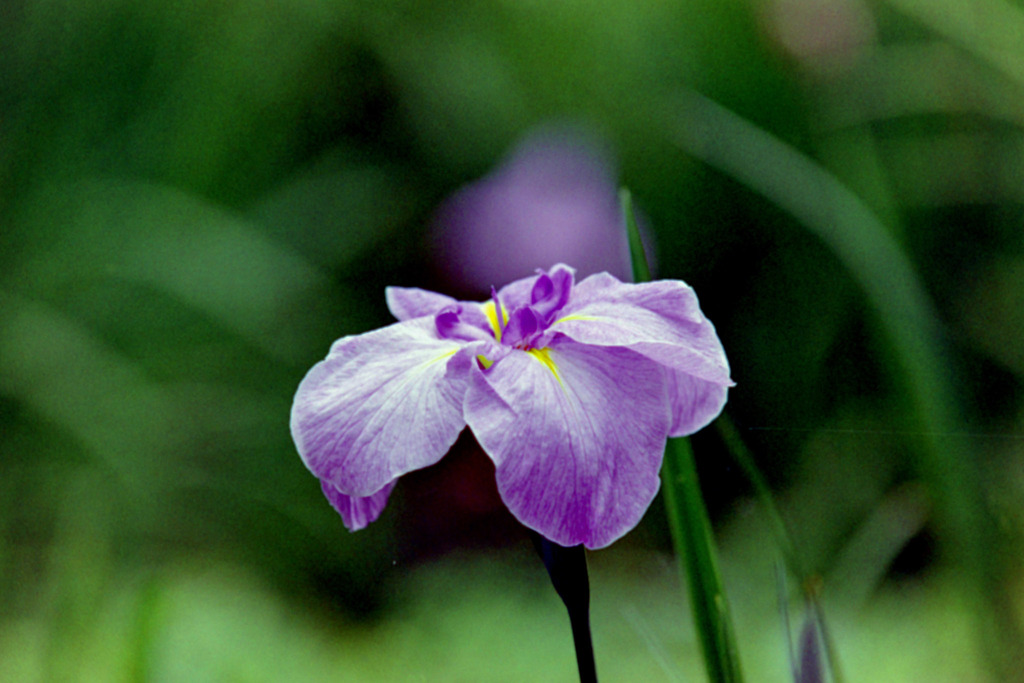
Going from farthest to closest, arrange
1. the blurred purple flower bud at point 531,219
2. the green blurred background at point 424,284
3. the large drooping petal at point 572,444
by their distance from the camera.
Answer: the blurred purple flower bud at point 531,219 < the green blurred background at point 424,284 < the large drooping petal at point 572,444

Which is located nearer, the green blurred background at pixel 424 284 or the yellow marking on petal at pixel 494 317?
the yellow marking on petal at pixel 494 317

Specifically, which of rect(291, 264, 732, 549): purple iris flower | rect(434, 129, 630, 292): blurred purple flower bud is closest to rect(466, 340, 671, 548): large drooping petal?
rect(291, 264, 732, 549): purple iris flower

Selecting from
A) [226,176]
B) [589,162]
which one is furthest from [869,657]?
[226,176]

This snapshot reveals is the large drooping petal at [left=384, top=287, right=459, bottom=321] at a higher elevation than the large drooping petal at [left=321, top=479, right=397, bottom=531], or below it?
higher

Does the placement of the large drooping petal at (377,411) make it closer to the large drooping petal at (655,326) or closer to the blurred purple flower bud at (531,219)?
the large drooping petal at (655,326)

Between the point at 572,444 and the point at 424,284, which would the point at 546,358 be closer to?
the point at 572,444

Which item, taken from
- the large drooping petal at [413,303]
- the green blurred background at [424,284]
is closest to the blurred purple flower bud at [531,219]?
the green blurred background at [424,284]

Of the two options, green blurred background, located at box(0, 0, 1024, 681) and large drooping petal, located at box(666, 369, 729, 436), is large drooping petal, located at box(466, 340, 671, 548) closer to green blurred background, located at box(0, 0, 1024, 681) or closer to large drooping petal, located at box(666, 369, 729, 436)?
large drooping petal, located at box(666, 369, 729, 436)

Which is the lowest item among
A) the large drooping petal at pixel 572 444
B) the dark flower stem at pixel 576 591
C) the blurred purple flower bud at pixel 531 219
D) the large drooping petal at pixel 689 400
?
the dark flower stem at pixel 576 591

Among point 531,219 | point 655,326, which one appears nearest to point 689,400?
point 655,326
